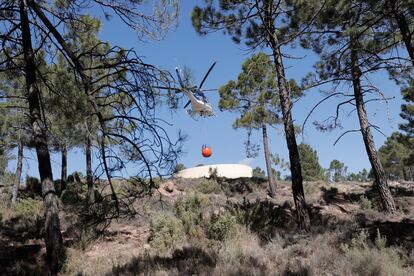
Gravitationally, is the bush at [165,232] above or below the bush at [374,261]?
above

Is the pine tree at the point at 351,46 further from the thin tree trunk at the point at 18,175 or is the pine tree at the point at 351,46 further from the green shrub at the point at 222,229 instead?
the thin tree trunk at the point at 18,175

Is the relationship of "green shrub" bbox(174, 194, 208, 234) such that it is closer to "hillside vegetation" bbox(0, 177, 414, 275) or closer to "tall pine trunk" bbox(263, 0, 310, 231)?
"hillside vegetation" bbox(0, 177, 414, 275)

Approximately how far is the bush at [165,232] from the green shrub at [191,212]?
21 cm

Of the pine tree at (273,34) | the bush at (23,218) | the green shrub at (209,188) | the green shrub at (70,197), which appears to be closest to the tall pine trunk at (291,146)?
the pine tree at (273,34)

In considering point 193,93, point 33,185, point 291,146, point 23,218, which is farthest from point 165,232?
point 33,185

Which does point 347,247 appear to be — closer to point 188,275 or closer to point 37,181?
point 188,275

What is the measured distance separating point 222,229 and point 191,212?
1.65m

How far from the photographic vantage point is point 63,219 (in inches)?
452

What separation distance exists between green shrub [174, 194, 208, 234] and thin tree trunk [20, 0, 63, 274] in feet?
12.2

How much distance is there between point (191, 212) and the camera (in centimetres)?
1035

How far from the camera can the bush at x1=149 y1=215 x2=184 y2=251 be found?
862 centimetres

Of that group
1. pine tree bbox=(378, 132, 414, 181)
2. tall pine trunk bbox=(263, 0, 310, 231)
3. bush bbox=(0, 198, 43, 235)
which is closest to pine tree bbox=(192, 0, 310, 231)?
tall pine trunk bbox=(263, 0, 310, 231)

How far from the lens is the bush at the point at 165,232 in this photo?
862cm

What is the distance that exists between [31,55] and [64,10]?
0.96 meters
